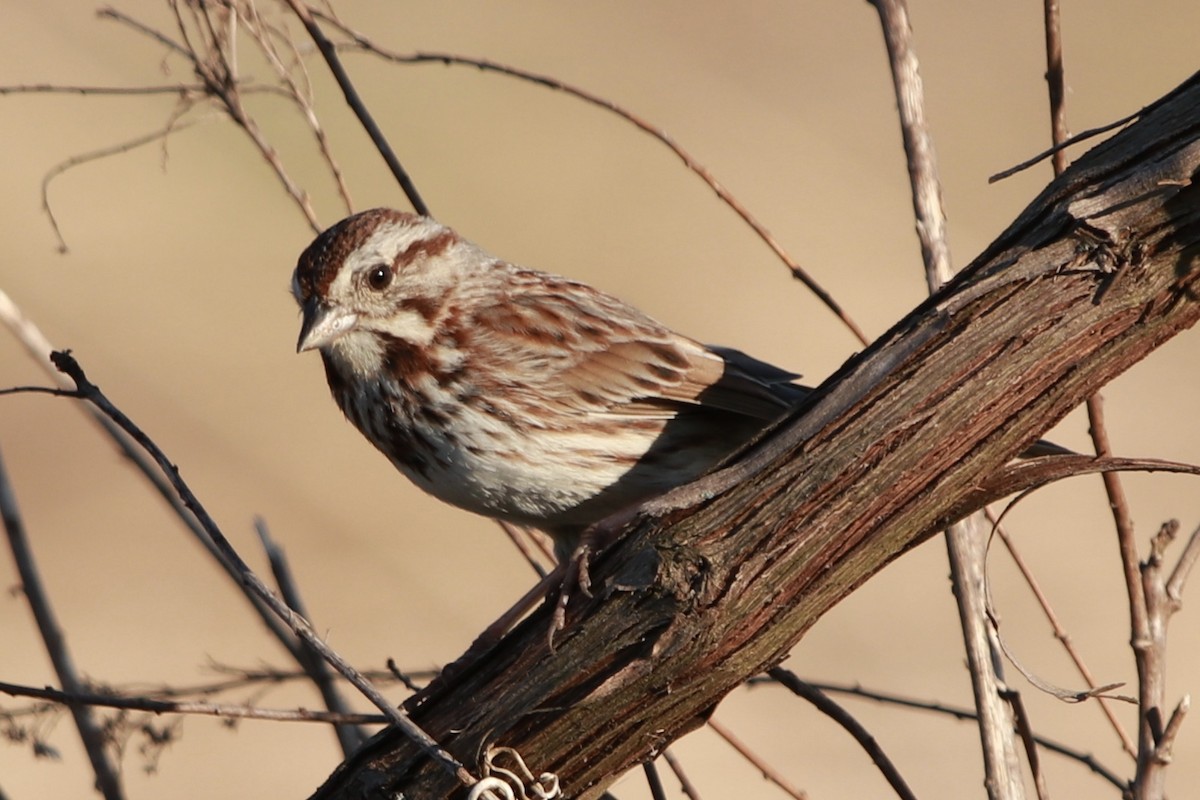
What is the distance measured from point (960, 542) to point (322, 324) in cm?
181

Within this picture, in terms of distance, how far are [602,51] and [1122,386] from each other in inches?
286

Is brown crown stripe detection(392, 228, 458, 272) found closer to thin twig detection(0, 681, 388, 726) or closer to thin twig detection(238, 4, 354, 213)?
thin twig detection(238, 4, 354, 213)

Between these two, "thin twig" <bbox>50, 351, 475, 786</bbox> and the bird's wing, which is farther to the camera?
the bird's wing

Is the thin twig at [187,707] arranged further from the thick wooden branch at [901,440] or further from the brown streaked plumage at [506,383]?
the brown streaked plumage at [506,383]

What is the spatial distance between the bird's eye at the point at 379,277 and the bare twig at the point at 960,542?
1559mm

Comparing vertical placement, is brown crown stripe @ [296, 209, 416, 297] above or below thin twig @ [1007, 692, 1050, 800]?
above

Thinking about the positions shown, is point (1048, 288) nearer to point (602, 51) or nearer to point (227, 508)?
point (227, 508)

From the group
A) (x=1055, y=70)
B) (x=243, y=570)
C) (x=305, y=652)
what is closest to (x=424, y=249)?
(x=305, y=652)

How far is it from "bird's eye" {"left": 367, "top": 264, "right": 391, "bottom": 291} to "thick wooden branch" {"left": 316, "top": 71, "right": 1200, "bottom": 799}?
1.65 metres

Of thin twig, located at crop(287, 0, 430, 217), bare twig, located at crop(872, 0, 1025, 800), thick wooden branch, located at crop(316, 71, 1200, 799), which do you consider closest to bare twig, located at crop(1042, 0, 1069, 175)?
bare twig, located at crop(872, 0, 1025, 800)

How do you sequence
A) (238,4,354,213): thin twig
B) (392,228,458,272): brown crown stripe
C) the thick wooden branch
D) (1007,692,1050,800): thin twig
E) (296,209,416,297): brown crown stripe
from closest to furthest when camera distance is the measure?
the thick wooden branch → (1007,692,1050,800): thin twig → (238,4,354,213): thin twig → (296,209,416,297): brown crown stripe → (392,228,458,272): brown crown stripe

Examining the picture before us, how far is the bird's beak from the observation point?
4188 mm

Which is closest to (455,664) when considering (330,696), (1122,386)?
(330,696)

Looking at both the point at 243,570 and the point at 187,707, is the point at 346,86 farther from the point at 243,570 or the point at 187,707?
the point at 187,707
